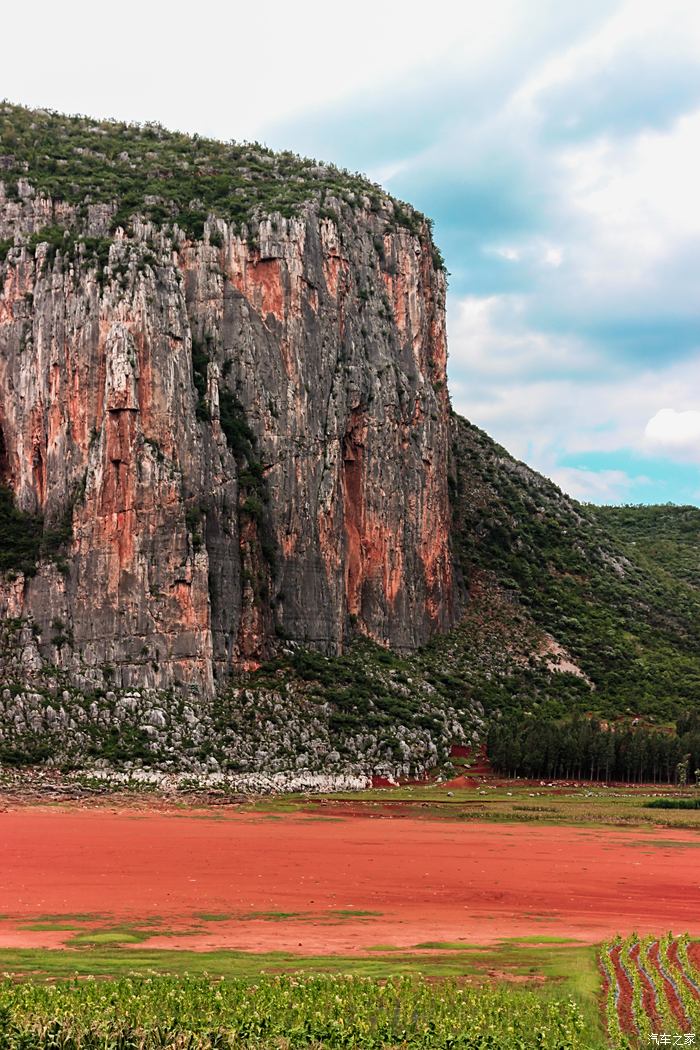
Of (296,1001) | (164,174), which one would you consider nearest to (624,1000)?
(296,1001)

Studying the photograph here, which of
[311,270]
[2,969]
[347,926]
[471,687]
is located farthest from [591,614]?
[2,969]

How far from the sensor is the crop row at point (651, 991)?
2114cm

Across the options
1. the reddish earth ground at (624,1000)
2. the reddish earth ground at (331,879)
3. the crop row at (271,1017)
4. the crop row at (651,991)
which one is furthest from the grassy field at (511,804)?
the crop row at (271,1017)

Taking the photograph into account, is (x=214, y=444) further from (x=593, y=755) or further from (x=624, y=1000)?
(x=624, y=1000)

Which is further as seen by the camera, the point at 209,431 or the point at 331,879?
the point at 209,431

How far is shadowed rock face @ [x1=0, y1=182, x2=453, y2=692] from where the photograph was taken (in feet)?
238

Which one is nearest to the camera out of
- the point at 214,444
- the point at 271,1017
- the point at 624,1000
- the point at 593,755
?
the point at 271,1017

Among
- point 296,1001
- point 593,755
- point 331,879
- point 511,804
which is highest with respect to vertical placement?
point 593,755

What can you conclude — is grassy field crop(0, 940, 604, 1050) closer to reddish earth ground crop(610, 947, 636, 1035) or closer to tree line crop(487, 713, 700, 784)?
reddish earth ground crop(610, 947, 636, 1035)

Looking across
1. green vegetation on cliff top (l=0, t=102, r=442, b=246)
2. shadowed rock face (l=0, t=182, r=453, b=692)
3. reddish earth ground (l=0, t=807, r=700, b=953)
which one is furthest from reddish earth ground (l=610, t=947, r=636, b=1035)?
green vegetation on cliff top (l=0, t=102, r=442, b=246)

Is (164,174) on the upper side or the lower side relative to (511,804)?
upper

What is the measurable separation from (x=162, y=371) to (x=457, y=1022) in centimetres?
5888

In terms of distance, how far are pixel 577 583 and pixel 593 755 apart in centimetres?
3469

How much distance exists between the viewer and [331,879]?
124ft
